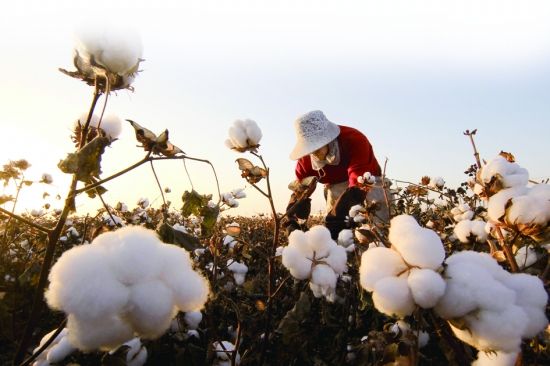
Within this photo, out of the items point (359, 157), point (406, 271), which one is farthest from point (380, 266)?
point (359, 157)

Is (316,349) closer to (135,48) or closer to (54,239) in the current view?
(54,239)

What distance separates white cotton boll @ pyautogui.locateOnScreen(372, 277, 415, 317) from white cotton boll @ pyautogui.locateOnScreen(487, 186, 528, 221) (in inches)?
19.3

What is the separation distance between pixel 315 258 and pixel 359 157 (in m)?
3.18

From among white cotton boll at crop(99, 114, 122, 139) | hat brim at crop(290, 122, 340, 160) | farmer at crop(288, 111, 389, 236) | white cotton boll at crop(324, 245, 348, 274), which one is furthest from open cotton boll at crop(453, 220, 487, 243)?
hat brim at crop(290, 122, 340, 160)

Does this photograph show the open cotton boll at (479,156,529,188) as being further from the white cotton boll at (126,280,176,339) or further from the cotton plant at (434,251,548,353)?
the white cotton boll at (126,280,176,339)

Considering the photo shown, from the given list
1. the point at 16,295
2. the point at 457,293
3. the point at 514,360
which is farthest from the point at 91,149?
the point at 514,360

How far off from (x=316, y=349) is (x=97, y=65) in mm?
1765

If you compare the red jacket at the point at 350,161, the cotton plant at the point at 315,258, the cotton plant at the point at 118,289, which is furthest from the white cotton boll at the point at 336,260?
the red jacket at the point at 350,161

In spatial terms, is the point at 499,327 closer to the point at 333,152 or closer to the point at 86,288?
the point at 86,288

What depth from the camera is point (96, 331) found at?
79 cm

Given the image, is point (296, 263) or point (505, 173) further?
point (296, 263)

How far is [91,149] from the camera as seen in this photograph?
107 centimetres

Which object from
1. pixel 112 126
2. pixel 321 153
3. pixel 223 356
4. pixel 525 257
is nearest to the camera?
pixel 525 257

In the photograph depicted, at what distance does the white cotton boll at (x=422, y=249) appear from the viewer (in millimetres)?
839
